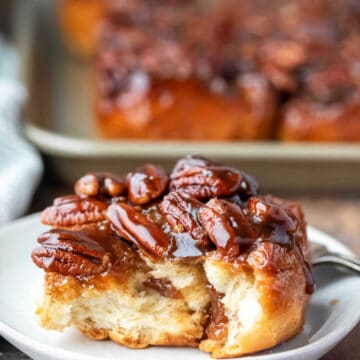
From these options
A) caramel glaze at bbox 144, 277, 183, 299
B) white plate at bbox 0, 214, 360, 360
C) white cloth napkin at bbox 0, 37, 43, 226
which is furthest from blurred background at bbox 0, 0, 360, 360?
caramel glaze at bbox 144, 277, 183, 299

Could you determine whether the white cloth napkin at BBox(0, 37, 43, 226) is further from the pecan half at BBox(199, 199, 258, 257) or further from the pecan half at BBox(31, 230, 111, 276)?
the pecan half at BBox(199, 199, 258, 257)

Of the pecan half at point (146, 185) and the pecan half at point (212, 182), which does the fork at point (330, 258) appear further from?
the pecan half at point (146, 185)

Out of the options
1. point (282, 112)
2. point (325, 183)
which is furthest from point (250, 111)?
point (325, 183)

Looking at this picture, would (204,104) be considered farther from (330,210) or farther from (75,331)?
(75,331)

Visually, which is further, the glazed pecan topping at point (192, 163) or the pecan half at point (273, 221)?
the glazed pecan topping at point (192, 163)

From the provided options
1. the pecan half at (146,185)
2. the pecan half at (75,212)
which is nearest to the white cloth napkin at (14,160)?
the pecan half at (75,212)

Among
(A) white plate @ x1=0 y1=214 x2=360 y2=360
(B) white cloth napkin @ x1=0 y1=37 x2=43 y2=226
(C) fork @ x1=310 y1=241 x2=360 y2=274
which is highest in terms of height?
(C) fork @ x1=310 y1=241 x2=360 y2=274
